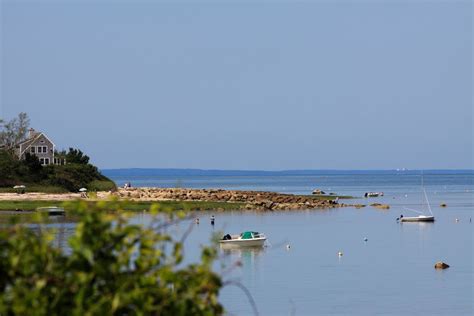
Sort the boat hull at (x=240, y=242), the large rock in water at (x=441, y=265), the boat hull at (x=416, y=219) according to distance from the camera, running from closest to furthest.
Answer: the large rock in water at (x=441, y=265)
the boat hull at (x=240, y=242)
the boat hull at (x=416, y=219)

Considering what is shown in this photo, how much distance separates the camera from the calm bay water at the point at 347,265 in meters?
41.3

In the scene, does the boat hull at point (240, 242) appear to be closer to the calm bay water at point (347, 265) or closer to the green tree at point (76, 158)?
the calm bay water at point (347, 265)

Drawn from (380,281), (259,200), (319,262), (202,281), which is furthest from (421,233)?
(202,281)

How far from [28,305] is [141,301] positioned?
39.8 inches

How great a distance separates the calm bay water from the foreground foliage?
20.9 ft

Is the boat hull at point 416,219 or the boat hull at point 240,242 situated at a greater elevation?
the boat hull at point 416,219

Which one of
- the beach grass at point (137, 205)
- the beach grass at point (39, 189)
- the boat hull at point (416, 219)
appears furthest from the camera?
the beach grass at point (39, 189)

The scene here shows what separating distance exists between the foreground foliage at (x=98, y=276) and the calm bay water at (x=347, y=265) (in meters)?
6.36

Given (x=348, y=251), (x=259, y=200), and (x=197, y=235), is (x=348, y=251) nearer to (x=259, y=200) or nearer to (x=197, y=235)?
(x=197, y=235)

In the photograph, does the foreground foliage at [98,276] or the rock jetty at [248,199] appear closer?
the foreground foliage at [98,276]

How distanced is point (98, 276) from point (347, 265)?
49685mm

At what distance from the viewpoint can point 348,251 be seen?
218 ft

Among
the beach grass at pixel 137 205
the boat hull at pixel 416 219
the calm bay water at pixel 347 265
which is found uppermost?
the beach grass at pixel 137 205

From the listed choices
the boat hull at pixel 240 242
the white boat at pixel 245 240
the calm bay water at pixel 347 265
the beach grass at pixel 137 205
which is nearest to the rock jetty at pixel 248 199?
the beach grass at pixel 137 205
